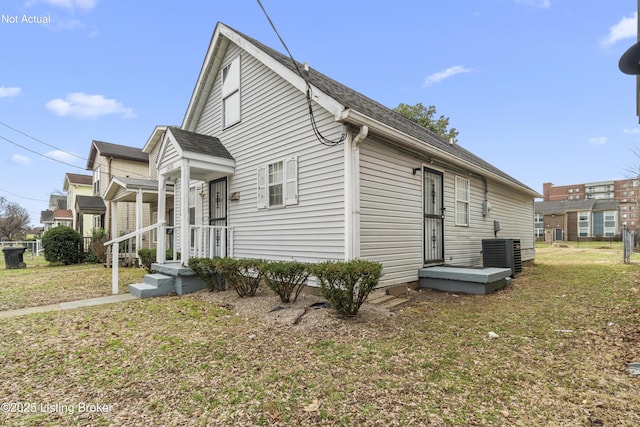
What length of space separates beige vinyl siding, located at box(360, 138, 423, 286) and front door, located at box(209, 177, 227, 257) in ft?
14.1

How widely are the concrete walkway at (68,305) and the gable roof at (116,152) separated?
1359 centimetres

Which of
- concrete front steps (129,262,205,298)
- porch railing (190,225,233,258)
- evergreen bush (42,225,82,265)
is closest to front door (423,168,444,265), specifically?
porch railing (190,225,233,258)

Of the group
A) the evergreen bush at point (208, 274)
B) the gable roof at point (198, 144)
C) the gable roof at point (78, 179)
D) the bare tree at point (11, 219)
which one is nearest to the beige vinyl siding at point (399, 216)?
the evergreen bush at point (208, 274)

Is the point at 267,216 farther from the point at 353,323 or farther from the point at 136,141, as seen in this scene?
the point at 136,141

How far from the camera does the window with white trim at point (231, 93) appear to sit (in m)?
8.66

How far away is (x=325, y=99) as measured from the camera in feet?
18.6

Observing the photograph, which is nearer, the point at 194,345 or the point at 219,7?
the point at 194,345

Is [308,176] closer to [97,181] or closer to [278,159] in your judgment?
[278,159]

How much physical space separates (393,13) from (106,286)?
1169cm

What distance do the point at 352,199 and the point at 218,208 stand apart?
498 cm

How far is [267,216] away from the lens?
744cm

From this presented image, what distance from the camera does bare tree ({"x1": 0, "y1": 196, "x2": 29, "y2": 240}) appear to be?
40.4m

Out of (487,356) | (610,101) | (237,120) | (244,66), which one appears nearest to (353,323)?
(487,356)

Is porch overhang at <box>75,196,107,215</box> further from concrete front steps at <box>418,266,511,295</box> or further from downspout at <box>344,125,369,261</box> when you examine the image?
concrete front steps at <box>418,266,511,295</box>
